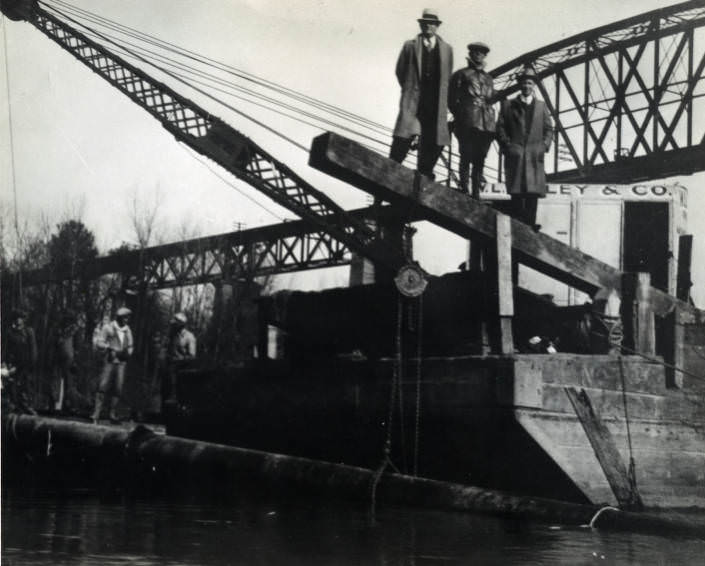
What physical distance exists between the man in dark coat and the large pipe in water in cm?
392

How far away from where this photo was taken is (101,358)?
19797 mm

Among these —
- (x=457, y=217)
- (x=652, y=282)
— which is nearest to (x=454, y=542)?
(x=457, y=217)

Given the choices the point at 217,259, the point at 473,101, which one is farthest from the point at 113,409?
the point at 217,259

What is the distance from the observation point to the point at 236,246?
46.1m

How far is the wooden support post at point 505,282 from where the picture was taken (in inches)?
515

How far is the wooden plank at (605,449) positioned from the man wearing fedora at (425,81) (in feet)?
10.8

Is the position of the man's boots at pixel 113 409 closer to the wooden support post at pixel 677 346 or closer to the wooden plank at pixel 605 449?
the wooden plank at pixel 605 449

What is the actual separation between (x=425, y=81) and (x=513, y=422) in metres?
3.94

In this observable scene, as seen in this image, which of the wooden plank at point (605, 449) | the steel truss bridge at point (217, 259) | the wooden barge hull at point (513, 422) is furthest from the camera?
the steel truss bridge at point (217, 259)

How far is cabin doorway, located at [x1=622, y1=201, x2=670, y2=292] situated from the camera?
1534cm

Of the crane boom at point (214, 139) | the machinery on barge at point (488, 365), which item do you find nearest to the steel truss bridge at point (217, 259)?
the crane boom at point (214, 139)

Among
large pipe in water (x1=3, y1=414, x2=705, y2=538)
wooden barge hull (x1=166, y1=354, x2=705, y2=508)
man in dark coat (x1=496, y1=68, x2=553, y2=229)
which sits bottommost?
large pipe in water (x1=3, y1=414, x2=705, y2=538)

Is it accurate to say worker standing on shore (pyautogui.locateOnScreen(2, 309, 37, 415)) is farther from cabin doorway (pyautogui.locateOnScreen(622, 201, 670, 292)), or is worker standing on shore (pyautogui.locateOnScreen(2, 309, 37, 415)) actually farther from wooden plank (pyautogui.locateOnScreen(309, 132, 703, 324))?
cabin doorway (pyautogui.locateOnScreen(622, 201, 670, 292))

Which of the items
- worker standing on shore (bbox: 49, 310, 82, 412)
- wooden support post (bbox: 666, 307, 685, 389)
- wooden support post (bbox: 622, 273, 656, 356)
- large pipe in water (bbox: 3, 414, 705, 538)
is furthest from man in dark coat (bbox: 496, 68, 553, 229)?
worker standing on shore (bbox: 49, 310, 82, 412)
